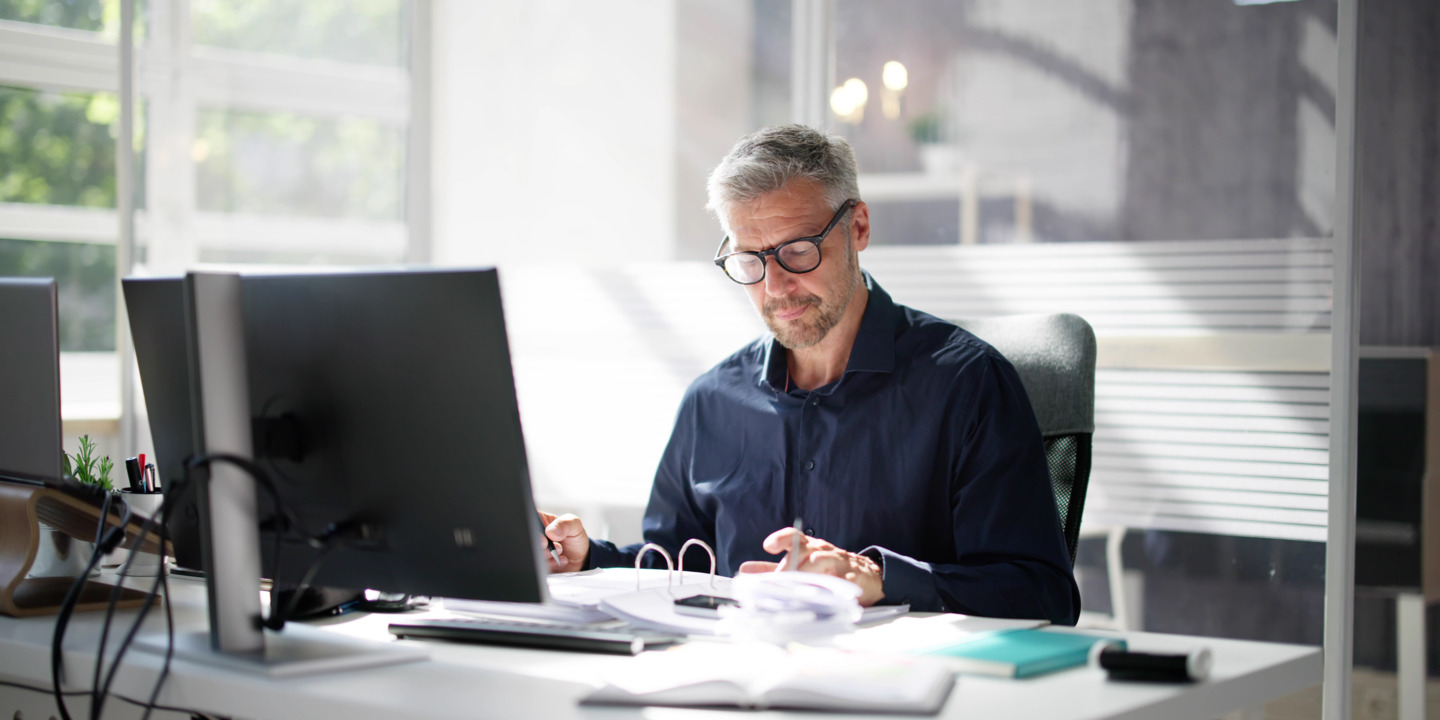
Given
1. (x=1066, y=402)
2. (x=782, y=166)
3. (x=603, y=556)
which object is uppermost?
(x=782, y=166)

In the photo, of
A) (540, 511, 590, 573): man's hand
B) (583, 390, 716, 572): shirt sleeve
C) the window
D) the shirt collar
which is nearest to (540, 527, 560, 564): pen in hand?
(540, 511, 590, 573): man's hand

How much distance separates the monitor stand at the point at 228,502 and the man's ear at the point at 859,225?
1.12m

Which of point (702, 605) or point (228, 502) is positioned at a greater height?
point (228, 502)

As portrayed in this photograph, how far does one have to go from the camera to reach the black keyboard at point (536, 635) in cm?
133

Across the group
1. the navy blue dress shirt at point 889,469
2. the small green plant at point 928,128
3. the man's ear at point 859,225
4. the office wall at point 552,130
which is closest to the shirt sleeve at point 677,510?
the navy blue dress shirt at point 889,469

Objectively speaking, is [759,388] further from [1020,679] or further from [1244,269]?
[1244,269]

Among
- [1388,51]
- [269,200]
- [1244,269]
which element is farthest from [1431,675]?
[269,200]

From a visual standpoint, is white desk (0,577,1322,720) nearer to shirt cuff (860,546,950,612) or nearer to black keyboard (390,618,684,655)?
black keyboard (390,618,684,655)

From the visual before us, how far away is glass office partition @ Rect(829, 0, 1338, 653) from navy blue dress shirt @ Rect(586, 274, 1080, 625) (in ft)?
3.41

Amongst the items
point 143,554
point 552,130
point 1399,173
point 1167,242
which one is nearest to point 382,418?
point 143,554

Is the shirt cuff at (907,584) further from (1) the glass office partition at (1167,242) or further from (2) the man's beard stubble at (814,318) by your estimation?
(1) the glass office partition at (1167,242)

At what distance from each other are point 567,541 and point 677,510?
0.35 meters

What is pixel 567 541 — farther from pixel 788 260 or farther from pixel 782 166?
pixel 782 166

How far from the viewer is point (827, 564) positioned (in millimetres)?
1523
